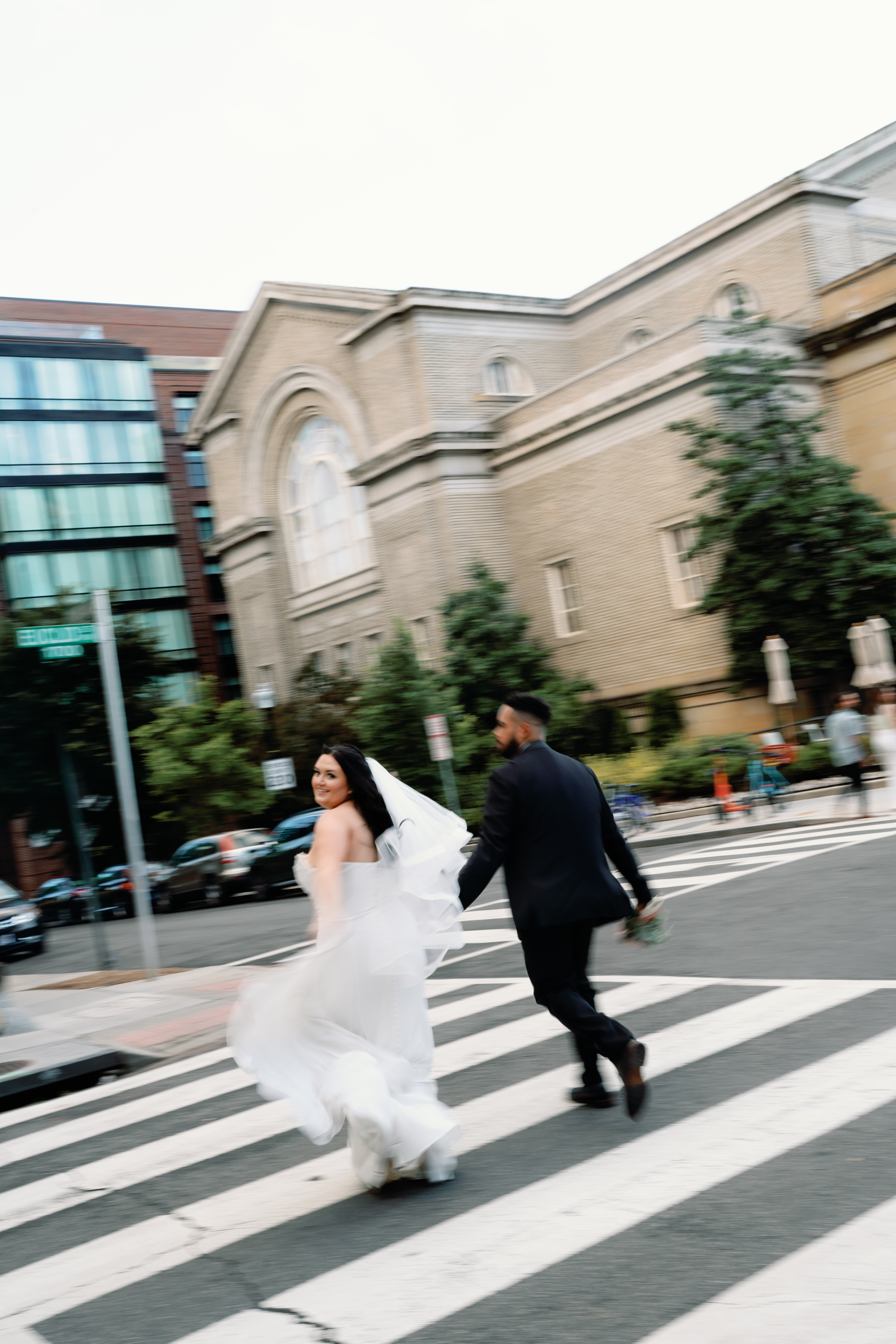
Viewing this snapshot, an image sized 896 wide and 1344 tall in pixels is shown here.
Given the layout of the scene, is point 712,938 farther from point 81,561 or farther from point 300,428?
point 81,561

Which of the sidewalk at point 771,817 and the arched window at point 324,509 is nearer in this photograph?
the sidewalk at point 771,817

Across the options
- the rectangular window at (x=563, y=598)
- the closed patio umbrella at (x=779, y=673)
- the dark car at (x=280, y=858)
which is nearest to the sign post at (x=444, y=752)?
the dark car at (x=280, y=858)

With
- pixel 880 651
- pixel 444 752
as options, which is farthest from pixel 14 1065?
pixel 880 651

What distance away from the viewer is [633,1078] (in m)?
5.31

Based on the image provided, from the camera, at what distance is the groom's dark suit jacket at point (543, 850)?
5539 mm

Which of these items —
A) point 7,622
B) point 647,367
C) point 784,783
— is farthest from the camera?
point 7,622

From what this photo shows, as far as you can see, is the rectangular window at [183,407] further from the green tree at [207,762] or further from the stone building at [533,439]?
the green tree at [207,762]

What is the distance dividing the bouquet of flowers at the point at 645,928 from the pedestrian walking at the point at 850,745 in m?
13.0

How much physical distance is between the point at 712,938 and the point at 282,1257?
5.98 m

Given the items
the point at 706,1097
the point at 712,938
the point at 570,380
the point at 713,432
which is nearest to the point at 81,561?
the point at 570,380

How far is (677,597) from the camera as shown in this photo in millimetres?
31953

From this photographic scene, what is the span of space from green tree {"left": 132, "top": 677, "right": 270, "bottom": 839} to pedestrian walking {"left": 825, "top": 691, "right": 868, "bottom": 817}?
64.8 ft

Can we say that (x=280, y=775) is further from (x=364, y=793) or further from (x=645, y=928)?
(x=364, y=793)

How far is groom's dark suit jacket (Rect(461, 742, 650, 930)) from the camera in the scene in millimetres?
5539
